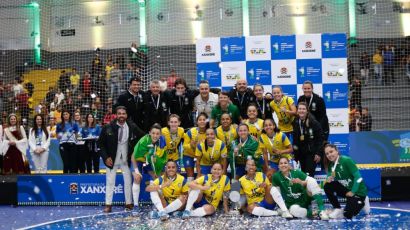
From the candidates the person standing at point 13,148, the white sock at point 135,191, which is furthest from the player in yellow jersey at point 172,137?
the person standing at point 13,148

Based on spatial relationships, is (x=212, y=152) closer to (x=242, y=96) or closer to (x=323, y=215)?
(x=242, y=96)

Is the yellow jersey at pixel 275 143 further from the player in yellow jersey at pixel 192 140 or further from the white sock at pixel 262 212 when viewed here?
the white sock at pixel 262 212

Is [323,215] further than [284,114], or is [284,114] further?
[284,114]

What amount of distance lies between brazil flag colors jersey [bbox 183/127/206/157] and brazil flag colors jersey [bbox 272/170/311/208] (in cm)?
169

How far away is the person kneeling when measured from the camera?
9.31 m

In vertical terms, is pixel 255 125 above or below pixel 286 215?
above

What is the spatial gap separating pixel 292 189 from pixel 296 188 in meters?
0.07

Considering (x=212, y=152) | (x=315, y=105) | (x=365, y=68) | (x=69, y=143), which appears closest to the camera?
(x=212, y=152)

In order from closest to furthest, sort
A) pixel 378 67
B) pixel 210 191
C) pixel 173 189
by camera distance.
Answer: pixel 210 191 < pixel 173 189 < pixel 378 67

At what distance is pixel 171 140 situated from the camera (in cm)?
1089

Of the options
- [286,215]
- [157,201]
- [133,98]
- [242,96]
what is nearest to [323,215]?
[286,215]

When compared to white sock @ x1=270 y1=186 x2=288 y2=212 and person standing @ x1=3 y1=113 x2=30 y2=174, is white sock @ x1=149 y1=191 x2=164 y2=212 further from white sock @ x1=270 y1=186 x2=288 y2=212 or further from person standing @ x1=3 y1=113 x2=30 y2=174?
person standing @ x1=3 y1=113 x2=30 y2=174

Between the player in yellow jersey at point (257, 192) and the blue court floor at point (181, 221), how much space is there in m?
0.23

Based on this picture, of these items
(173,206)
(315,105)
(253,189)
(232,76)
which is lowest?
(173,206)
